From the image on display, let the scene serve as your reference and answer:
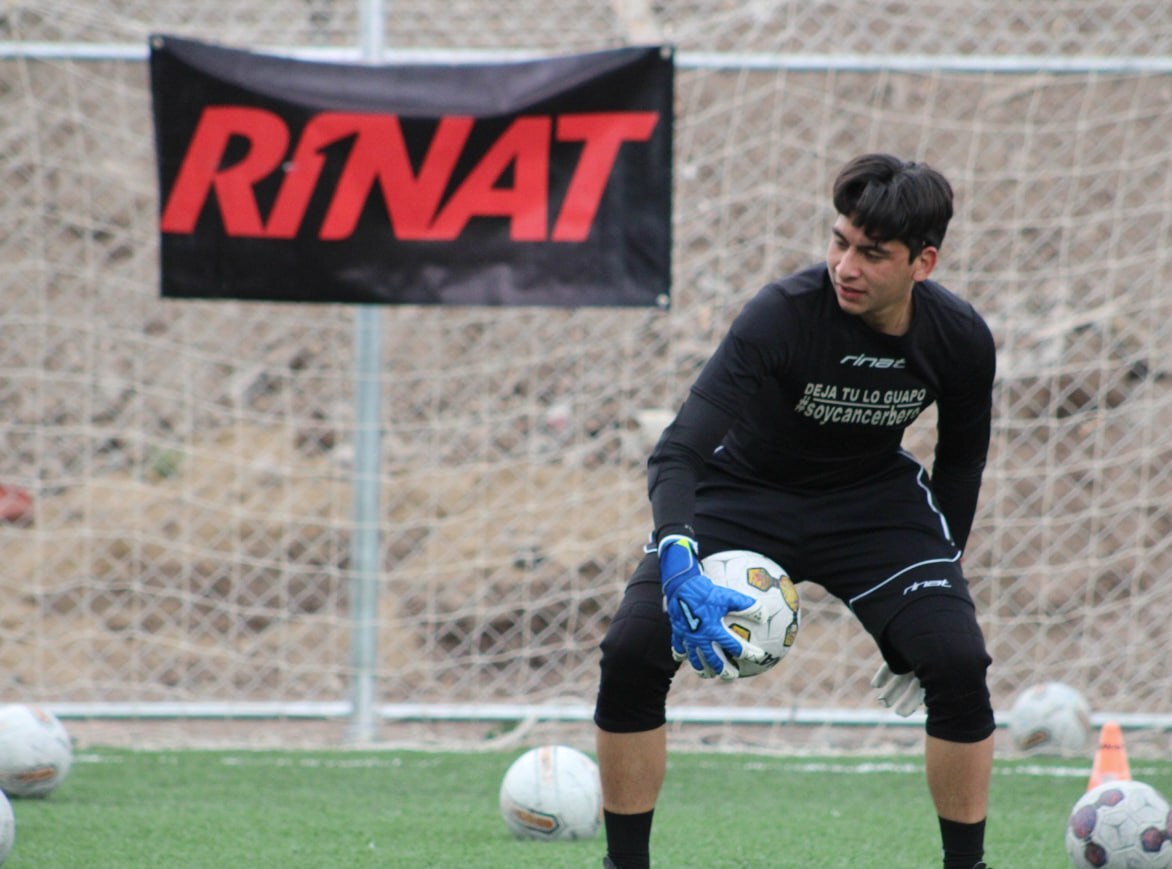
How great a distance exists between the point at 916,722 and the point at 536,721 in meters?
1.55

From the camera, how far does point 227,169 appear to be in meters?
6.34

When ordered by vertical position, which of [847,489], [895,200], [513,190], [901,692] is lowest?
[901,692]

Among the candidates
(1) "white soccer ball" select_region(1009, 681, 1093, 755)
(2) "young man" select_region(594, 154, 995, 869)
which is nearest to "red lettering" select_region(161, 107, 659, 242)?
(1) "white soccer ball" select_region(1009, 681, 1093, 755)

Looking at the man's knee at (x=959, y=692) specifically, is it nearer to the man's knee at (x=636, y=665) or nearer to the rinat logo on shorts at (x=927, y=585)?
the rinat logo on shorts at (x=927, y=585)

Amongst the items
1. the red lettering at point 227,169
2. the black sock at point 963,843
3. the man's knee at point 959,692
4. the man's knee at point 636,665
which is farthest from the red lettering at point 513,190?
the black sock at point 963,843

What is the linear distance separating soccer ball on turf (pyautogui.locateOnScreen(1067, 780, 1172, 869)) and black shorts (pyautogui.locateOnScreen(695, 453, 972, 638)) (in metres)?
0.68

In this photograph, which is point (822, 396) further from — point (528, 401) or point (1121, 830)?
point (528, 401)

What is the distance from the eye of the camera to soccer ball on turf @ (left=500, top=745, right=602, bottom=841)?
445 cm

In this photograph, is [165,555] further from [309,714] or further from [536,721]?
[536,721]

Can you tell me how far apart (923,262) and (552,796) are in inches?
72.8

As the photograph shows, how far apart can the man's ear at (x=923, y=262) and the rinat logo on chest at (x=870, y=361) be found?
19 cm

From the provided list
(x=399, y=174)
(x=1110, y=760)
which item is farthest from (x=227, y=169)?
(x=1110, y=760)

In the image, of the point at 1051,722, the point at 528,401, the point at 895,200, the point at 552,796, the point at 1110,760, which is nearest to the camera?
the point at 895,200

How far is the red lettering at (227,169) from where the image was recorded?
6.29 meters
